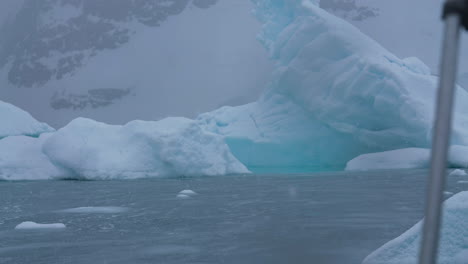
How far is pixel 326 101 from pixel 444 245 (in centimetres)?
1193

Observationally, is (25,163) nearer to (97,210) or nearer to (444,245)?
Answer: (97,210)

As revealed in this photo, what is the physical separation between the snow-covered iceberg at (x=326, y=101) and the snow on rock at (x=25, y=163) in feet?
18.9

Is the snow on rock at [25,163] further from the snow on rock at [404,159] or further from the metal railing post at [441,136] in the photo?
the metal railing post at [441,136]

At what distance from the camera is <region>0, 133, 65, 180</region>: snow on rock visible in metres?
12.0

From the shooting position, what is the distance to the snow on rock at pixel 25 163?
12039mm

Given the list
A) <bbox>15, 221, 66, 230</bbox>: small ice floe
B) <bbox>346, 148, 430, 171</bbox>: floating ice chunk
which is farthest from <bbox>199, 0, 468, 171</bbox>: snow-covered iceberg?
<bbox>15, 221, 66, 230</bbox>: small ice floe

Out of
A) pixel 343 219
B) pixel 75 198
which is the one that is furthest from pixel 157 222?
pixel 75 198

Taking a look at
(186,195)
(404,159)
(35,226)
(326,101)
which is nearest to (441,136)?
(35,226)

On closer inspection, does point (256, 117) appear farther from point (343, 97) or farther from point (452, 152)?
point (452, 152)

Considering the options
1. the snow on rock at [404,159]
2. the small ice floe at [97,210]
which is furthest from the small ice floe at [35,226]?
the snow on rock at [404,159]

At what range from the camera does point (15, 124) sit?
15.1m

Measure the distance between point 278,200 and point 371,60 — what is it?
8.49 m

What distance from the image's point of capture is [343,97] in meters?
14.0

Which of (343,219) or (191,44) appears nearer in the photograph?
(343,219)
